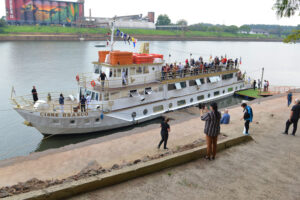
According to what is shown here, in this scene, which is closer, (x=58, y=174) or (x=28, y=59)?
(x=58, y=174)

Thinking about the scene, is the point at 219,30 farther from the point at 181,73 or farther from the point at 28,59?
the point at 181,73

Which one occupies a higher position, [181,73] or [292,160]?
[181,73]

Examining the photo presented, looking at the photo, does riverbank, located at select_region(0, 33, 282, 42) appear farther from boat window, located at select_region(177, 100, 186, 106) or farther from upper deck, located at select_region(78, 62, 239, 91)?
boat window, located at select_region(177, 100, 186, 106)

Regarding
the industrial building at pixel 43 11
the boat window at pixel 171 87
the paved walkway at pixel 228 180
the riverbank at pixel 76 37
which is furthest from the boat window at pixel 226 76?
the industrial building at pixel 43 11

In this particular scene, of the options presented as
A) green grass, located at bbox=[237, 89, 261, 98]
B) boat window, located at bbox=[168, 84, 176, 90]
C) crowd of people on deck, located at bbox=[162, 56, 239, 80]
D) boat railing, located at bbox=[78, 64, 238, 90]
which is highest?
crowd of people on deck, located at bbox=[162, 56, 239, 80]

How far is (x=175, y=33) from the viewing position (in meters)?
146

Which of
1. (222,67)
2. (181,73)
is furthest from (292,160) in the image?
(222,67)

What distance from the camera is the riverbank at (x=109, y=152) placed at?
10.5m

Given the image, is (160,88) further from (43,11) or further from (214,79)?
(43,11)

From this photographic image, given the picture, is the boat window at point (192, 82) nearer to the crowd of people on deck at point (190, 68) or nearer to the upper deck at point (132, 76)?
the upper deck at point (132, 76)

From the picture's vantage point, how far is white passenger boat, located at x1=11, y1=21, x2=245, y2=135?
1706 centimetres

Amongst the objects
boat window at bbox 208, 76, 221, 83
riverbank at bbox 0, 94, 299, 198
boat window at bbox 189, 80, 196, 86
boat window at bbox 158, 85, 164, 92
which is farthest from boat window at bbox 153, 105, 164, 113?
boat window at bbox 208, 76, 221, 83

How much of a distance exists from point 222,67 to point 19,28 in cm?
10321

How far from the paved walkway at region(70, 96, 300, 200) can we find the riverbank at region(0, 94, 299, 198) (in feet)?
5.40
